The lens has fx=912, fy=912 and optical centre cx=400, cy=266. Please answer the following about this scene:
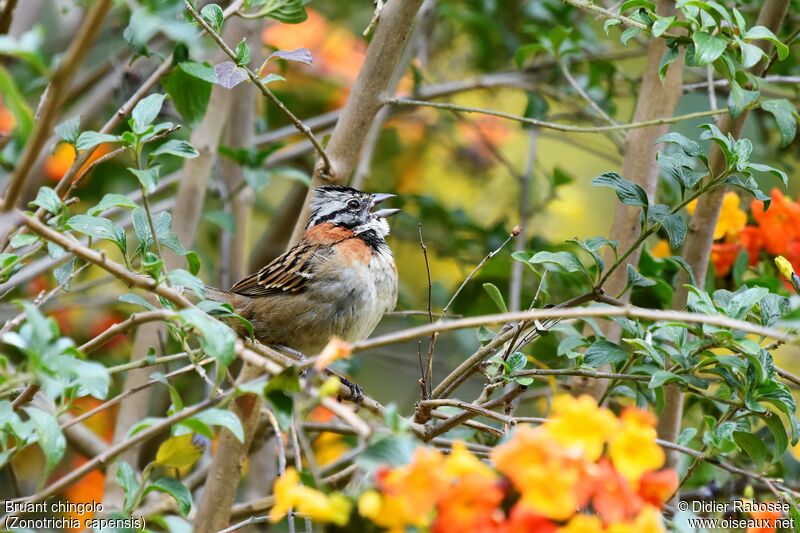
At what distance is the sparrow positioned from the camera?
4.06m

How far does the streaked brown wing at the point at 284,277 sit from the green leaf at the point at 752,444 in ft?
6.99

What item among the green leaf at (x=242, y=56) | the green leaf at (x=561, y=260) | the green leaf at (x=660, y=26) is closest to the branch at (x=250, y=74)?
the green leaf at (x=242, y=56)

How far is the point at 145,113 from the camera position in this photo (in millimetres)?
2346

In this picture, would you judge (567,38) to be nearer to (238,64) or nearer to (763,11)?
(763,11)

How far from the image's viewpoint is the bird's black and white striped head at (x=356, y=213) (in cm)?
428

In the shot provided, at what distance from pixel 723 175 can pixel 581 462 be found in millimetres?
1396

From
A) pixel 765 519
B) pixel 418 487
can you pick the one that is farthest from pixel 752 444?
pixel 418 487

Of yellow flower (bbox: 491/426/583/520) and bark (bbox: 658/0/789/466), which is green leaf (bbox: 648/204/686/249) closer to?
bark (bbox: 658/0/789/466)

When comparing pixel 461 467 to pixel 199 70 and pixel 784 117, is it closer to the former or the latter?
pixel 199 70

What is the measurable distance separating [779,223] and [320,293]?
1.92 m

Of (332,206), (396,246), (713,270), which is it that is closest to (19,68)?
(332,206)

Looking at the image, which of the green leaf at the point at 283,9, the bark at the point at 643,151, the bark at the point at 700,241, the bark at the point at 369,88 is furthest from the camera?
the bark at the point at 643,151

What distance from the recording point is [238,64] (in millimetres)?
2617

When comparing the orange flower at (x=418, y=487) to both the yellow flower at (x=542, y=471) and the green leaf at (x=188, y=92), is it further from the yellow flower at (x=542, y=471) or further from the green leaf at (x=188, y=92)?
the green leaf at (x=188, y=92)
